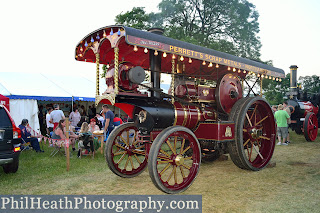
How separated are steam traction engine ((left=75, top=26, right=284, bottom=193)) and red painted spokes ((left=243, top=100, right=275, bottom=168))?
20 millimetres

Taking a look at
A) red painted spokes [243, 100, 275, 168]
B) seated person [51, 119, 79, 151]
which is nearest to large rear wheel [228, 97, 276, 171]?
red painted spokes [243, 100, 275, 168]

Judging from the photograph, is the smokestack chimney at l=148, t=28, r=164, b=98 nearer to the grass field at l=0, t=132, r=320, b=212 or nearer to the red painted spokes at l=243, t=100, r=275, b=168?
the grass field at l=0, t=132, r=320, b=212

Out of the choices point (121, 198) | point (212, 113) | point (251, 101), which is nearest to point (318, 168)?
point (251, 101)

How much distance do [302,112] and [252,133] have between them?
6.61 m

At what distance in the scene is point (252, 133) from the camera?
527 cm

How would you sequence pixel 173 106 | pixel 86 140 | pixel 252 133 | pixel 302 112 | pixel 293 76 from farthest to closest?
1. pixel 293 76
2. pixel 302 112
3. pixel 86 140
4. pixel 252 133
5. pixel 173 106

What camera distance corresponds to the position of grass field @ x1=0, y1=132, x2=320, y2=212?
355 cm

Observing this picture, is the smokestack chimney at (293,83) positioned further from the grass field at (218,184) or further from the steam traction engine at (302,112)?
the grass field at (218,184)

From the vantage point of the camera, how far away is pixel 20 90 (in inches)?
427

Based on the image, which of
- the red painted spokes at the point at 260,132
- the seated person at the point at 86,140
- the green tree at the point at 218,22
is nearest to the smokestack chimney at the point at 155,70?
the red painted spokes at the point at 260,132

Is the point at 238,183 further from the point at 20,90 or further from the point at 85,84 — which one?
the point at 85,84

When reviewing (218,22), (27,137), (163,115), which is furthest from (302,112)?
(218,22)

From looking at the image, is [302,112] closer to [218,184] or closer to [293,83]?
[293,83]

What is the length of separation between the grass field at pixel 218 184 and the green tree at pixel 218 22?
14.7 m
